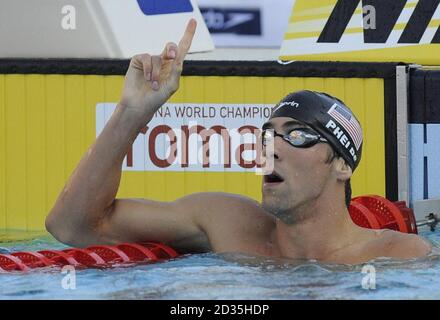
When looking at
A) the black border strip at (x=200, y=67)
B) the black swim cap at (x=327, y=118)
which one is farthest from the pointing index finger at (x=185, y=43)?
the black border strip at (x=200, y=67)

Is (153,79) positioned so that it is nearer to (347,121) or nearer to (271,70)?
(347,121)

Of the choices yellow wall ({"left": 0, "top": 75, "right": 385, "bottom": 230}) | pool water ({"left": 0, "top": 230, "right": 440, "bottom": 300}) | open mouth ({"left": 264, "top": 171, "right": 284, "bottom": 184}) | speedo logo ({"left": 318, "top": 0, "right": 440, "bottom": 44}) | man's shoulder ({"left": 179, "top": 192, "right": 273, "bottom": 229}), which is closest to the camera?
pool water ({"left": 0, "top": 230, "right": 440, "bottom": 300})

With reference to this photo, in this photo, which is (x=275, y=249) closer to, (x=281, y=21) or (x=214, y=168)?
(x=214, y=168)

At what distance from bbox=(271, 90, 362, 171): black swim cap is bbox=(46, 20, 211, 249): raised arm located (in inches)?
13.7

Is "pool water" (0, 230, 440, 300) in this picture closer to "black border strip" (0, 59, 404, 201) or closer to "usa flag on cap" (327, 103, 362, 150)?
"usa flag on cap" (327, 103, 362, 150)

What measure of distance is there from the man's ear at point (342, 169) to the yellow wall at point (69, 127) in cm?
195

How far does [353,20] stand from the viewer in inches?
213

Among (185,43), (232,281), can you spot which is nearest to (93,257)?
(232,281)

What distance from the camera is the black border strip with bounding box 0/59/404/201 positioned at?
516 centimetres

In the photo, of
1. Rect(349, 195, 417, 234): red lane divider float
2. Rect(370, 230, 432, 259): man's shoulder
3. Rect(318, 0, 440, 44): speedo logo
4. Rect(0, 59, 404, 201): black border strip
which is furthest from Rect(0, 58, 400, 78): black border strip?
Rect(370, 230, 432, 259): man's shoulder
